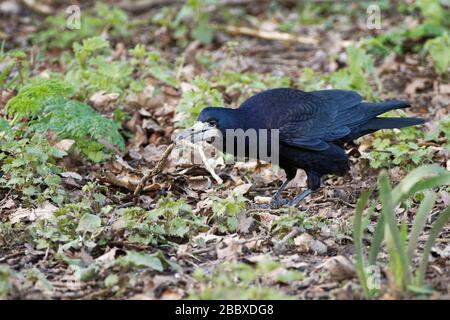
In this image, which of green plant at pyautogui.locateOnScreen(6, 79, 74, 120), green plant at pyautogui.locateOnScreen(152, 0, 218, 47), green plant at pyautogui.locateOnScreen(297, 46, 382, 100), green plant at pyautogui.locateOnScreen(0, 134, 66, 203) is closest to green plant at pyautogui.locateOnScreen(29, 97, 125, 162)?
green plant at pyautogui.locateOnScreen(6, 79, 74, 120)

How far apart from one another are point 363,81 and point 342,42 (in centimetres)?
203

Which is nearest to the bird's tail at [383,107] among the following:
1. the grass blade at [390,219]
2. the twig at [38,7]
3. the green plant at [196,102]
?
the green plant at [196,102]

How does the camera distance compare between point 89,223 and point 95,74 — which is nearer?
point 89,223

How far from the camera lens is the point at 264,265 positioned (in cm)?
404

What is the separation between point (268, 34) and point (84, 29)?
95.3 inches

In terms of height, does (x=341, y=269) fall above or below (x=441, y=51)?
below

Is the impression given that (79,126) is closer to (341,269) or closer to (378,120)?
(378,120)

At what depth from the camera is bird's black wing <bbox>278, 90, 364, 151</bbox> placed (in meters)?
6.15

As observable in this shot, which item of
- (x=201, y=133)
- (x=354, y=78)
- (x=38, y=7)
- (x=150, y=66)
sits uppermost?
Answer: (x=38, y=7)

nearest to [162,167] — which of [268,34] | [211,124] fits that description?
[211,124]

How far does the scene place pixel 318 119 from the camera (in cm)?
637

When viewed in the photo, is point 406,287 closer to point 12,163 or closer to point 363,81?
point 12,163

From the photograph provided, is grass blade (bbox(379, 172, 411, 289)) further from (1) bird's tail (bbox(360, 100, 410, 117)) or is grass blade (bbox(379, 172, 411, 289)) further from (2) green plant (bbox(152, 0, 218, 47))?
(2) green plant (bbox(152, 0, 218, 47))

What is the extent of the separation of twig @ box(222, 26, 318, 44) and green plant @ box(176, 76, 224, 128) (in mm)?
3183
